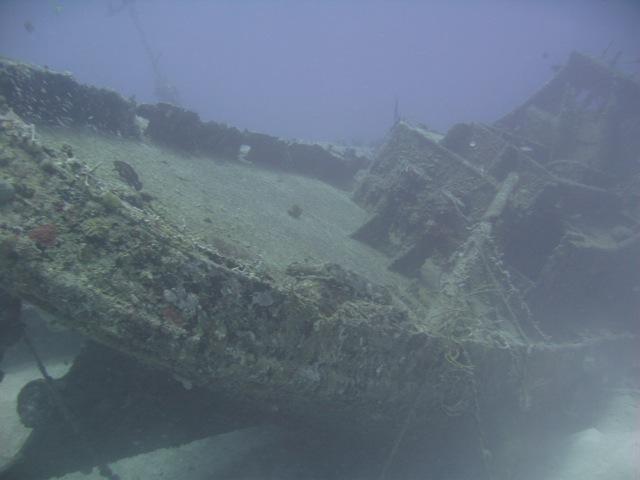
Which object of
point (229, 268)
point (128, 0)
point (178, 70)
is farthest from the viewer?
point (178, 70)

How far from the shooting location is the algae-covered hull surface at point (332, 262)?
113 inches

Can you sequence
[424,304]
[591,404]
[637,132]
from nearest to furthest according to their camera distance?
[424,304] → [591,404] → [637,132]

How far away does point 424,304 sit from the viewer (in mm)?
6020

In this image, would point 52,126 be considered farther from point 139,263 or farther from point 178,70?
point 178,70

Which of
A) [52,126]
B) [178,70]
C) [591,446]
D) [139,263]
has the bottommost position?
[178,70]

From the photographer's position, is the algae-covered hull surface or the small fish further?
the small fish

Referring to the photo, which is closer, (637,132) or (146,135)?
(146,135)

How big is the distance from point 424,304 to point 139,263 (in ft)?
14.2

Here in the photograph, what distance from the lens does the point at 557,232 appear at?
357 inches

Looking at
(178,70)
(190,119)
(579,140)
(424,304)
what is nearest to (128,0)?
(190,119)

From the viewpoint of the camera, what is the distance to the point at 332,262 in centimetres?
502

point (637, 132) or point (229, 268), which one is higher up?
point (637, 132)

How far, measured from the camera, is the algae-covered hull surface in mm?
2875

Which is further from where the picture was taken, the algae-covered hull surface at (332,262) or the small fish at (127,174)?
the small fish at (127,174)
